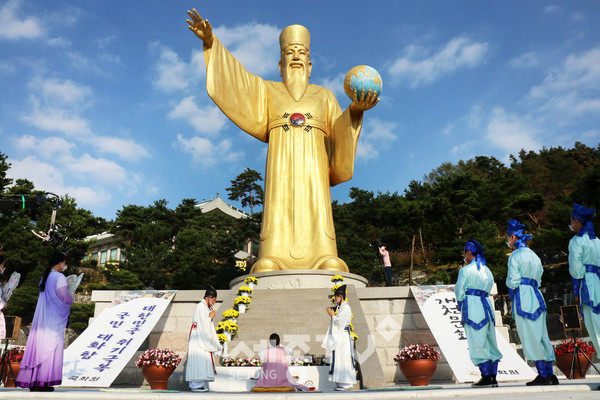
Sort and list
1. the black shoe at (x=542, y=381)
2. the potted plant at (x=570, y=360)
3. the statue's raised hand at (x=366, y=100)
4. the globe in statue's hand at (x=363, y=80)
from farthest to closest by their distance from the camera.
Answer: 1. the statue's raised hand at (x=366, y=100)
2. the globe in statue's hand at (x=363, y=80)
3. the potted plant at (x=570, y=360)
4. the black shoe at (x=542, y=381)

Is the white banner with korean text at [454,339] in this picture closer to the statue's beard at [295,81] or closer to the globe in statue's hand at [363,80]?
the globe in statue's hand at [363,80]

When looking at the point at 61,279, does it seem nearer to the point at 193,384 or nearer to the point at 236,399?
the point at 193,384

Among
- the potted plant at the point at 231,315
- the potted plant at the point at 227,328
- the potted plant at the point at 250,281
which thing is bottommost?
the potted plant at the point at 227,328

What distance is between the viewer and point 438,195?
22.1 metres

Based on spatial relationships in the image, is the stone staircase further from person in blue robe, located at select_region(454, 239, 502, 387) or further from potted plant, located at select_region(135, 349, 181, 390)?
person in blue robe, located at select_region(454, 239, 502, 387)

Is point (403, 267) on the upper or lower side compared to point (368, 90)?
lower

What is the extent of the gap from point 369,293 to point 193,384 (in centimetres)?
377

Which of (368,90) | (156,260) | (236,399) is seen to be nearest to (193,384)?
(236,399)

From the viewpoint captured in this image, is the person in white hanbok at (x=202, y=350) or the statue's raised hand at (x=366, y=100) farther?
the statue's raised hand at (x=366, y=100)

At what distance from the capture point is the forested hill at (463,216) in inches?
652

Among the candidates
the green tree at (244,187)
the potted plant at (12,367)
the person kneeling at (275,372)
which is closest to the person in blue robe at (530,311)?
the person kneeling at (275,372)

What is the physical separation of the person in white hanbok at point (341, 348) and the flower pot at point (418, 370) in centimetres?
134

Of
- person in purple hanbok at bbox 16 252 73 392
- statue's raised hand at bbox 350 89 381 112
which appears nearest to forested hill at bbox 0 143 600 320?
statue's raised hand at bbox 350 89 381 112

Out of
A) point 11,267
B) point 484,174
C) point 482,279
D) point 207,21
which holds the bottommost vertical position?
point 482,279
